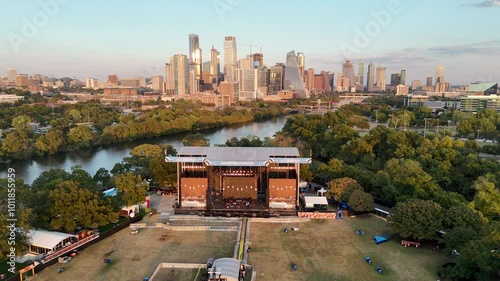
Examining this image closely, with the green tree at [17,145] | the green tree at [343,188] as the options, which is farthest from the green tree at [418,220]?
the green tree at [17,145]

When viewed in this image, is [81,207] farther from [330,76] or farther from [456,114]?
[330,76]

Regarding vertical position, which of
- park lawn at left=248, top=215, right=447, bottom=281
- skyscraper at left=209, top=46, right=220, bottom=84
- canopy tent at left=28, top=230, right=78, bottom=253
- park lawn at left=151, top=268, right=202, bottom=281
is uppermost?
skyscraper at left=209, top=46, right=220, bottom=84

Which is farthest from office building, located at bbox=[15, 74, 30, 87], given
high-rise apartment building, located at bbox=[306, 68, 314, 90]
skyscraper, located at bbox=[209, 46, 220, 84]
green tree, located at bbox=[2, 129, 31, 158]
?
high-rise apartment building, located at bbox=[306, 68, 314, 90]

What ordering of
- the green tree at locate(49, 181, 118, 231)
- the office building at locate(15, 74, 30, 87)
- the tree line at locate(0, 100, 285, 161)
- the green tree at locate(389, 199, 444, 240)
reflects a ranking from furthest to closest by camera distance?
1. the office building at locate(15, 74, 30, 87)
2. the tree line at locate(0, 100, 285, 161)
3. the green tree at locate(49, 181, 118, 231)
4. the green tree at locate(389, 199, 444, 240)

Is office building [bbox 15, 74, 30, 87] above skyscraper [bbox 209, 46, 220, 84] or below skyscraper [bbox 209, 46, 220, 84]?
below

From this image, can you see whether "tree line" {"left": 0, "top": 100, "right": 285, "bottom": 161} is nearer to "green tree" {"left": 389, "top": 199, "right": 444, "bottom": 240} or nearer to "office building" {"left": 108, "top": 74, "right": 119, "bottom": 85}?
"green tree" {"left": 389, "top": 199, "right": 444, "bottom": 240}

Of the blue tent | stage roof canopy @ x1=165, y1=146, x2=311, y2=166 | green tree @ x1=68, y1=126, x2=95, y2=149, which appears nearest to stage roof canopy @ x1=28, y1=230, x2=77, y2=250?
stage roof canopy @ x1=165, y1=146, x2=311, y2=166

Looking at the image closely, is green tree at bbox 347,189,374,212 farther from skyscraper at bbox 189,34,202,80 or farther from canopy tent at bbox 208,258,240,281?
skyscraper at bbox 189,34,202,80

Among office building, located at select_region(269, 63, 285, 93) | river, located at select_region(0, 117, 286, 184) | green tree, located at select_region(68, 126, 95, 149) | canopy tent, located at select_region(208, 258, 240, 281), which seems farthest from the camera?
office building, located at select_region(269, 63, 285, 93)

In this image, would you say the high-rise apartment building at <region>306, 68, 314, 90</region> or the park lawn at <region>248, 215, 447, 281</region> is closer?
the park lawn at <region>248, 215, 447, 281</region>
